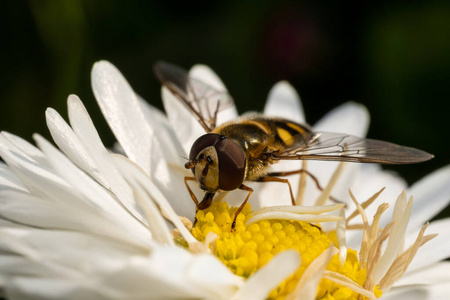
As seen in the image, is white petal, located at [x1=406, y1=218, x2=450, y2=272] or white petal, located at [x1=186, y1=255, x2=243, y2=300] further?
white petal, located at [x1=406, y1=218, x2=450, y2=272]

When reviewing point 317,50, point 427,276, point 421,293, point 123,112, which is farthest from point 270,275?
point 317,50

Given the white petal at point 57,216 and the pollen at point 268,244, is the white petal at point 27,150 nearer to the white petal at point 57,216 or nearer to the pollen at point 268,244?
the white petal at point 57,216

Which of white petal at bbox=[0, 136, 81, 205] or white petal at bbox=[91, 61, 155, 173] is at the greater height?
white petal at bbox=[91, 61, 155, 173]

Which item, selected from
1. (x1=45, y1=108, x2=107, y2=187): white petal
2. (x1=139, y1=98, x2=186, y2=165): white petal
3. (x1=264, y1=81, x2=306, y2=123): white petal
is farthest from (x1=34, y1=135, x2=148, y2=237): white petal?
(x1=264, y1=81, x2=306, y2=123): white petal

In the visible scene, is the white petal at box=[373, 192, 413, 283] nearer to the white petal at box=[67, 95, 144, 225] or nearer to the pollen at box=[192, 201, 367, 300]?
the pollen at box=[192, 201, 367, 300]

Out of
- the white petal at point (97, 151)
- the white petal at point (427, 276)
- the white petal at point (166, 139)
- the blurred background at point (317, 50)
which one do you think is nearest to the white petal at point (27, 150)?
the white petal at point (97, 151)

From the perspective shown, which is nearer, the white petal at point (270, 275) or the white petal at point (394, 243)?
the white petal at point (270, 275)

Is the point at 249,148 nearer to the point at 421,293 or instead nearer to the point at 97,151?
the point at 97,151

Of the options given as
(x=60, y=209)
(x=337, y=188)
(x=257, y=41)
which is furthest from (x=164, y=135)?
(x=257, y=41)
